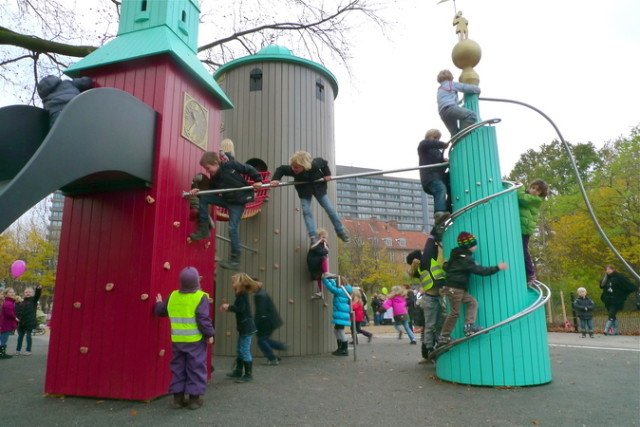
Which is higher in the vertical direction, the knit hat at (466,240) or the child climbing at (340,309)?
the knit hat at (466,240)

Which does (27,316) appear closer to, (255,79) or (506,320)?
(255,79)

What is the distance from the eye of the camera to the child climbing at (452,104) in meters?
6.80

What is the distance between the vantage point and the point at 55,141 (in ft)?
14.1

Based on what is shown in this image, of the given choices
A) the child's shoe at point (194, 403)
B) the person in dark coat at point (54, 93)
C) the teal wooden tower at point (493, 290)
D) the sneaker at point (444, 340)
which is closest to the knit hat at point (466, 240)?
the teal wooden tower at point (493, 290)

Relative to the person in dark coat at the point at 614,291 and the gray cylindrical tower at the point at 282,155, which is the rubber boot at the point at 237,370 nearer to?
the gray cylindrical tower at the point at 282,155

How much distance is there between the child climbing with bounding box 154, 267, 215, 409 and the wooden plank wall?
1.89ft

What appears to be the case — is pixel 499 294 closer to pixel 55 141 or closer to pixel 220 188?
pixel 220 188

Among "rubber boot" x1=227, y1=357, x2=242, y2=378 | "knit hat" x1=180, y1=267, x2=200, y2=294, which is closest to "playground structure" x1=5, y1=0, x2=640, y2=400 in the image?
"knit hat" x1=180, y1=267, x2=200, y2=294

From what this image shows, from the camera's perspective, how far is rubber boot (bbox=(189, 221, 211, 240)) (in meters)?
6.66

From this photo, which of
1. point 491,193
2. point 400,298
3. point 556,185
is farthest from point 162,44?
point 556,185

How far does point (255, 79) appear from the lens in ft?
36.3

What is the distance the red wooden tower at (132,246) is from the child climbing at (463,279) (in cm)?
387

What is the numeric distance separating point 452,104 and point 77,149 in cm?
521

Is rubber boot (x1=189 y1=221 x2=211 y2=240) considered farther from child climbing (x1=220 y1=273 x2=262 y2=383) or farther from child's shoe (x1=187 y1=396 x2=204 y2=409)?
child's shoe (x1=187 y1=396 x2=204 y2=409)
